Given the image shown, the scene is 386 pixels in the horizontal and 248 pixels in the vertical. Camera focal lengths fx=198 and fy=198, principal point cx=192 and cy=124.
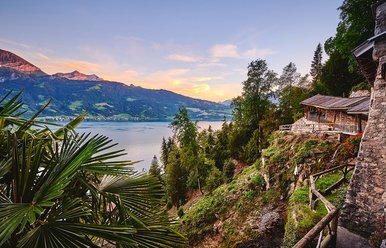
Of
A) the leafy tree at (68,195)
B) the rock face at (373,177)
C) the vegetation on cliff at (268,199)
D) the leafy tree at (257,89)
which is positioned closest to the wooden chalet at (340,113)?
the vegetation on cliff at (268,199)

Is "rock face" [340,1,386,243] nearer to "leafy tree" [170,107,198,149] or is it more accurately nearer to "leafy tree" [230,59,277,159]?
"leafy tree" [170,107,198,149]

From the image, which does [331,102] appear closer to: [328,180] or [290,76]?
[328,180]

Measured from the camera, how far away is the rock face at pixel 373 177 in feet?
17.8

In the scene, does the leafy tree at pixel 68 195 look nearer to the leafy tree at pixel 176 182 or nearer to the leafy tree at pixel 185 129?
the leafy tree at pixel 185 129

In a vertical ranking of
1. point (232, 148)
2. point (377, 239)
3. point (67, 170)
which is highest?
point (67, 170)

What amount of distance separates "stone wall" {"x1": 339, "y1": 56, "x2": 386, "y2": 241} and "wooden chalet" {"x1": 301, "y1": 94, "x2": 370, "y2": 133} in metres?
9.90

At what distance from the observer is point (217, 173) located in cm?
2714

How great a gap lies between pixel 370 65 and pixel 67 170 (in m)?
9.42

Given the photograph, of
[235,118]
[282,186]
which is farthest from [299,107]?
[282,186]

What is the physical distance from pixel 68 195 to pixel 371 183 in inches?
294

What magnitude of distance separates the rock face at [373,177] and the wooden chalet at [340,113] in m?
9.88

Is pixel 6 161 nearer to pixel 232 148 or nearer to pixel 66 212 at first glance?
pixel 66 212

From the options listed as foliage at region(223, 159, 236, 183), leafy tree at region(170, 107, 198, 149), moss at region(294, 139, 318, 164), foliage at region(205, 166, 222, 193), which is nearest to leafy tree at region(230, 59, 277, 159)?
foliage at region(223, 159, 236, 183)

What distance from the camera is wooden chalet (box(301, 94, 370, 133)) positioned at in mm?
16891
